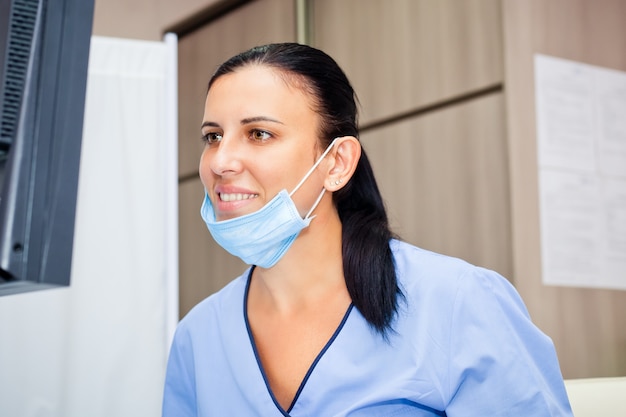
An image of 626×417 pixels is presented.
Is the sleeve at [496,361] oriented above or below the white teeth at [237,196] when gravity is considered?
below

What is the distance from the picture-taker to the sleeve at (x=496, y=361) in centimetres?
107

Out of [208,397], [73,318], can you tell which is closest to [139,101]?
[73,318]

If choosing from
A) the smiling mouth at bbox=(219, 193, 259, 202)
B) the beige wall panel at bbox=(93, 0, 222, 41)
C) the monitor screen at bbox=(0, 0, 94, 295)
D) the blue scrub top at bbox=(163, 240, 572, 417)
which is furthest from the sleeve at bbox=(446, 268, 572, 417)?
the beige wall panel at bbox=(93, 0, 222, 41)

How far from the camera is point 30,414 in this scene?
163 cm

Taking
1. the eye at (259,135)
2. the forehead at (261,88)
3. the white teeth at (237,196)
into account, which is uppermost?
the forehead at (261,88)

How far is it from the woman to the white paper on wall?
964mm

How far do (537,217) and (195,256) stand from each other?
67.8 inches

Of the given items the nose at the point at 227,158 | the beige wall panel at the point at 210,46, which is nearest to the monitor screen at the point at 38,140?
the nose at the point at 227,158

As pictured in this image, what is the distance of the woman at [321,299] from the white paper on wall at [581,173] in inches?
37.9

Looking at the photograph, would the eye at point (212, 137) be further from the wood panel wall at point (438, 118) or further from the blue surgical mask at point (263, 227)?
the wood panel wall at point (438, 118)

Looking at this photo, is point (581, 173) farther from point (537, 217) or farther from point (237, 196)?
point (237, 196)

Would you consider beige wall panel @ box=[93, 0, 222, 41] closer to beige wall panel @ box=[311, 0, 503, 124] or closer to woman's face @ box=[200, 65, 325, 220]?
beige wall panel @ box=[311, 0, 503, 124]

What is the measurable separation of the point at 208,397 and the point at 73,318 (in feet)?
1.67

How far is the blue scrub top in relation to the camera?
3.54ft
